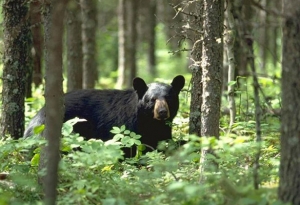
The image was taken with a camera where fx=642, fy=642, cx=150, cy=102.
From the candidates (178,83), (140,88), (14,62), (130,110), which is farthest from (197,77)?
(14,62)

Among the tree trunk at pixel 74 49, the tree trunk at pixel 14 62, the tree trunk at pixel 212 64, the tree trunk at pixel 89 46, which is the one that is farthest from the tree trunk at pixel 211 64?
the tree trunk at pixel 89 46

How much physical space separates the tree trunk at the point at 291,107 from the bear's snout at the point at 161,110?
4.20m

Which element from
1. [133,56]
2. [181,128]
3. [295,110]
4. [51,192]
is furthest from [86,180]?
[133,56]

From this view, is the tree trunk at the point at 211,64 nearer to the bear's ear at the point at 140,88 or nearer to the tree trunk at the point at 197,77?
the tree trunk at the point at 197,77

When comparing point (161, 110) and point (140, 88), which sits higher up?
point (140, 88)

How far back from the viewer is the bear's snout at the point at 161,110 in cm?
959

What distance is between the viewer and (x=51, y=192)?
17.0 ft

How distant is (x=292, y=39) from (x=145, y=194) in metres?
2.29

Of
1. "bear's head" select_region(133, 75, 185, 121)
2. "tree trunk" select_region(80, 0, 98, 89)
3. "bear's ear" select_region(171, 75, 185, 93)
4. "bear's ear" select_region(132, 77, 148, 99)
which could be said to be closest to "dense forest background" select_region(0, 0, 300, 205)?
"bear's head" select_region(133, 75, 185, 121)

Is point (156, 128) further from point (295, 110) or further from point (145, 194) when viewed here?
point (295, 110)

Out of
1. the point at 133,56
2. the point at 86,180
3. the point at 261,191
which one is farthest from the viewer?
the point at 133,56

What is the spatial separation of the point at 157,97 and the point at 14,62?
87.2 inches

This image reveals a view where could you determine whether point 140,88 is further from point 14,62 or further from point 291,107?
point 291,107

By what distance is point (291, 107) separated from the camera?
17.7 feet
